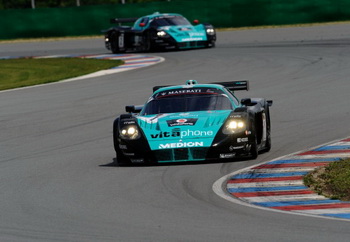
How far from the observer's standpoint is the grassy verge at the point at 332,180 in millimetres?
9289

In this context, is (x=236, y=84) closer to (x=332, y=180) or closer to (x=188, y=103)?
(x=188, y=103)

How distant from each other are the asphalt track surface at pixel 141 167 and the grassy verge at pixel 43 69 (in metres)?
1.60

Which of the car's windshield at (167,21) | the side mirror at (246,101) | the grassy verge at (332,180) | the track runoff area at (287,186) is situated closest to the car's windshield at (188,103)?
the side mirror at (246,101)

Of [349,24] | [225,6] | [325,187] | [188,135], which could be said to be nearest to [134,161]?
[188,135]

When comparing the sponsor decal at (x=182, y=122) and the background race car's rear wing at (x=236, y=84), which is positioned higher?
the background race car's rear wing at (x=236, y=84)

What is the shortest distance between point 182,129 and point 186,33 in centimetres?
1951

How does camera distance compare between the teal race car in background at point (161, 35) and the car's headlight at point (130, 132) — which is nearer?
the car's headlight at point (130, 132)

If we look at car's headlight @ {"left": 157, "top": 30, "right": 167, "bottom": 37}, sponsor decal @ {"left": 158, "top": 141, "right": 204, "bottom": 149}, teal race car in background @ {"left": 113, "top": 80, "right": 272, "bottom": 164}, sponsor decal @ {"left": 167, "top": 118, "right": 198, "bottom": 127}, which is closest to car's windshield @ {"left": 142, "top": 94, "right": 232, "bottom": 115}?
teal race car in background @ {"left": 113, "top": 80, "right": 272, "bottom": 164}

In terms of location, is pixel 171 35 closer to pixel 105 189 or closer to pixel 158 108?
pixel 158 108

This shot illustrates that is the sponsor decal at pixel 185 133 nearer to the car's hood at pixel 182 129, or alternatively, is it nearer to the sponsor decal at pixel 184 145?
the car's hood at pixel 182 129

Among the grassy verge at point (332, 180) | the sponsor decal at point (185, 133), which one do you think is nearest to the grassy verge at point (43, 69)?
the sponsor decal at point (185, 133)

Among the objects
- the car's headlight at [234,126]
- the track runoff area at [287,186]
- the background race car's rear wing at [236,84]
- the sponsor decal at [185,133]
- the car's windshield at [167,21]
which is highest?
the background race car's rear wing at [236,84]

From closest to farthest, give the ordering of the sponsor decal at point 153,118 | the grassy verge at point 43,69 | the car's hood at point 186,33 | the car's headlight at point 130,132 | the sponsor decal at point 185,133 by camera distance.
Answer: the sponsor decal at point 185,133 → the car's headlight at point 130,132 → the sponsor decal at point 153,118 → the grassy verge at point 43,69 → the car's hood at point 186,33

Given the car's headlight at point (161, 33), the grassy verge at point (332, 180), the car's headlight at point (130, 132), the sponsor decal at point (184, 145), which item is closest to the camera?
the grassy verge at point (332, 180)
